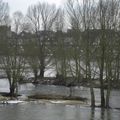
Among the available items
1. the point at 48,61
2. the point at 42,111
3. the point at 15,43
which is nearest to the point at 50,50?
the point at 48,61

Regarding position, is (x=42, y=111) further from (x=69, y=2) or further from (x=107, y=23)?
(x=69, y=2)

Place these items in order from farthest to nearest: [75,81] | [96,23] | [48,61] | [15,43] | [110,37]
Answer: [48,61]
[75,81]
[15,43]
[96,23]
[110,37]

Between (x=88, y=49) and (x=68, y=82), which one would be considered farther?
(x=68, y=82)

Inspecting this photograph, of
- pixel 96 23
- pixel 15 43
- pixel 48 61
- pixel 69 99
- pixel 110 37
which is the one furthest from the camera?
pixel 48 61

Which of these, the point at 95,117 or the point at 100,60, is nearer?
the point at 95,117

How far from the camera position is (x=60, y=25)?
87188mm

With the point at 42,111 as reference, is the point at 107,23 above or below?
above

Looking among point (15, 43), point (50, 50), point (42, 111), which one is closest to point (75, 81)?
point (15, 43)

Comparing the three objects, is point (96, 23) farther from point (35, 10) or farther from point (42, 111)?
point (35, 10)

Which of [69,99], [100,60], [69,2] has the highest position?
[69,2]

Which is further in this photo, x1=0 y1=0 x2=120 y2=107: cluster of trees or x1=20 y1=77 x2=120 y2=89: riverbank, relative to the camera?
x1=20 y1=77 x2=120 y2=89: riverbank

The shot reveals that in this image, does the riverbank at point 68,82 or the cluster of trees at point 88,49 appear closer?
the cluster of trees at point 88,49

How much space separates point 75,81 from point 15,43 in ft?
47.4

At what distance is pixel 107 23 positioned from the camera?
120 feet
